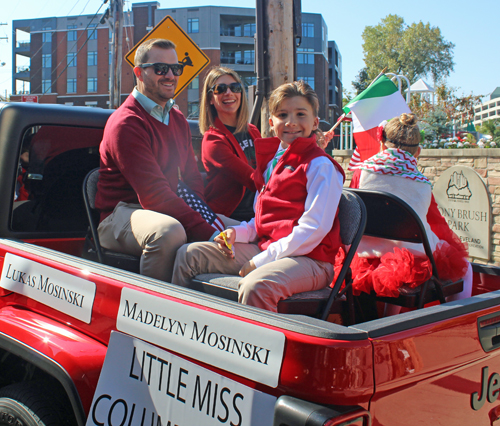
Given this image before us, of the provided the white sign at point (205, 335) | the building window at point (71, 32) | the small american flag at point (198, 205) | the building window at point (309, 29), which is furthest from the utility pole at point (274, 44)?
the building window at point (309, 29)

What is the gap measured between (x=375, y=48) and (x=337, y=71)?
2808 centimetres

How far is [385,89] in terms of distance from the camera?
21.4ft

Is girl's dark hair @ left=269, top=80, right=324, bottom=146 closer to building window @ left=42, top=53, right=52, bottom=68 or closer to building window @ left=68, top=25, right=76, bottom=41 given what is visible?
building window @ left=68, top=25, right=76, bottom=41

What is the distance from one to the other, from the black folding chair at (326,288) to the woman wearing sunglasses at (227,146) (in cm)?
104

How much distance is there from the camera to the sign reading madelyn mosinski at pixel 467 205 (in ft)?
24.7

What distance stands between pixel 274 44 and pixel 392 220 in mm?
2526

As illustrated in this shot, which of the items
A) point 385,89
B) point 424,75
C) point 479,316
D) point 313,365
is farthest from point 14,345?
point 424,75

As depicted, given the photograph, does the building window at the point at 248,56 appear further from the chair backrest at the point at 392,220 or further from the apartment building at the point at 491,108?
the apartment building at the point at 491,108

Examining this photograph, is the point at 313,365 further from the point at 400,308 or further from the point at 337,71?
the point at 337,71

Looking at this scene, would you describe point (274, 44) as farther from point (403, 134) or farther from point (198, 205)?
point (198, 205)

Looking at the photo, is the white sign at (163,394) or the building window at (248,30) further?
the building window at (248,30)

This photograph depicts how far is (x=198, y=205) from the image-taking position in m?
2.90

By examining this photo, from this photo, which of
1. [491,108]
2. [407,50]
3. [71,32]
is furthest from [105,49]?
[491,108]

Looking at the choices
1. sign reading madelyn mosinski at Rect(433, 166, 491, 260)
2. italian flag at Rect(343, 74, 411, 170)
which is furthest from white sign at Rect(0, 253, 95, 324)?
sign reading madelyn mosinski at Rect(433, 166, 491, 260)
